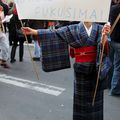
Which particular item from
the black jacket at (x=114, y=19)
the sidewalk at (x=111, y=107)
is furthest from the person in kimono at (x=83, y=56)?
the black jacket at (x=114, y=19)

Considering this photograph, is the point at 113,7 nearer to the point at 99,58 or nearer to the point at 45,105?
the point at 45,105

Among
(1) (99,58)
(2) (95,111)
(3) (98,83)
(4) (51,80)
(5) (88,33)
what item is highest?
(5) (88,33)

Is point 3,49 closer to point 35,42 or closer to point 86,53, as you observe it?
point 35,42

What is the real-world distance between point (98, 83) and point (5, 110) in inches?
67.8

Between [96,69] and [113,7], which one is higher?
[113,7]

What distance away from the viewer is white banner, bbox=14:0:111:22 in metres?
3.12

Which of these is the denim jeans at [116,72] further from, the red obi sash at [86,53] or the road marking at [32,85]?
the red obi sash at [86,53]

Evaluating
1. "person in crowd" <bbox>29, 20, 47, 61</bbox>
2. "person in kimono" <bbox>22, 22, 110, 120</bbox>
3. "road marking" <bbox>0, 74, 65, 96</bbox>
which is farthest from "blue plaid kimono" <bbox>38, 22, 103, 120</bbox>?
"person in crowd" <bbox>29, 20, 47, 61</bbox>

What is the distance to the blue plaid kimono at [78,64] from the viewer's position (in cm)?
332

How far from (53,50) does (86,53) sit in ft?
1.23

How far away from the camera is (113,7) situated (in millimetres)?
5211

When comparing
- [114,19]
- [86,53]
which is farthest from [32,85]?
[86,53]

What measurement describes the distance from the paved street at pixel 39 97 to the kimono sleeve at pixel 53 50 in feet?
3.61

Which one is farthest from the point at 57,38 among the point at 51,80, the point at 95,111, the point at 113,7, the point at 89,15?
the point at 51,80
